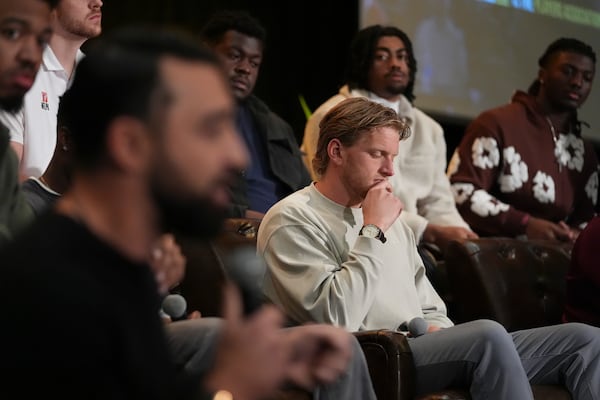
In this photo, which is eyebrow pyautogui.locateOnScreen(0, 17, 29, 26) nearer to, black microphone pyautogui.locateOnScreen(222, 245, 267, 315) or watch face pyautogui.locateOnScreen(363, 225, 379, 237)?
black microphone pyautogui.locateOnScreen(222, 245, 267, 315)

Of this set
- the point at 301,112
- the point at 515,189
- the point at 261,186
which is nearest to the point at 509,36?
the point at 301,112

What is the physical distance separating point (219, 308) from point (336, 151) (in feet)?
1.63

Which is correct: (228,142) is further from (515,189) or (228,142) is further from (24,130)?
(515,189)

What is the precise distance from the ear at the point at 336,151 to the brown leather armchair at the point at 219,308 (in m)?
0.30

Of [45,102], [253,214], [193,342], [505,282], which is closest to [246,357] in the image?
[193,342]

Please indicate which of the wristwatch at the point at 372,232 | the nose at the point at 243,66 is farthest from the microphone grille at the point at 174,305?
the nose at the point at 243,66

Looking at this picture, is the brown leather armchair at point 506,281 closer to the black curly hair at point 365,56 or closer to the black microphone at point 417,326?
the black microphone at point 417,326

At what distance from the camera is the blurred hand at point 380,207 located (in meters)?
2.49

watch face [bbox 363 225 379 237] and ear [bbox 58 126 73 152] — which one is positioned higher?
ear [bbox 58 126 73 152]

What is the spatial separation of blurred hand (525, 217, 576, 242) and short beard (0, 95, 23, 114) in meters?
2.91

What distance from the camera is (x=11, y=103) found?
1.28 m

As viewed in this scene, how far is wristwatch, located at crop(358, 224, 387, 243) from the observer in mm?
2449

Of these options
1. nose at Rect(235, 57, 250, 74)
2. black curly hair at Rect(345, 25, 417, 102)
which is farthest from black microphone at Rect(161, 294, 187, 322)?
black curly hair at Rect(345, 25, 417, 102)

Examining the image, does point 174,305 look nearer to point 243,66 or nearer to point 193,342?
point 193,342
